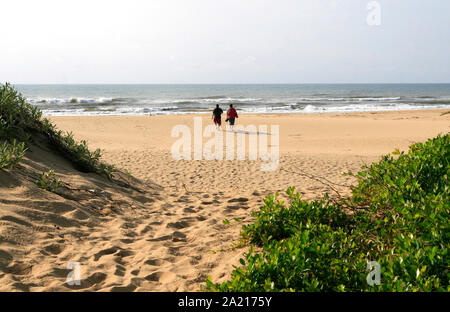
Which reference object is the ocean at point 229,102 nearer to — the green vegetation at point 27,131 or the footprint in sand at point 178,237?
the green vegetation at point 27,131

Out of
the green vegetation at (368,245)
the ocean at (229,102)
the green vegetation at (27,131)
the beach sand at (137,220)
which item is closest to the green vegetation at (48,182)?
the beach sand at (137,220)

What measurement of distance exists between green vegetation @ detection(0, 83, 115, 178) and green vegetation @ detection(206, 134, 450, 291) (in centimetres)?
411

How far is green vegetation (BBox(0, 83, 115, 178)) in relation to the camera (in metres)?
5.83

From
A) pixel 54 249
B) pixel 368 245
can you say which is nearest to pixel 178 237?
pixel 54 249

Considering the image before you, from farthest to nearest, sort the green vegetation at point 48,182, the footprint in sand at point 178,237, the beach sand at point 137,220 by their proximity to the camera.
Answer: the green vegetation at point 48,182
the footprint in sand at point 178,237
the beach sand at point 137,220

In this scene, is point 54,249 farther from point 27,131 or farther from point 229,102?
point 229,102

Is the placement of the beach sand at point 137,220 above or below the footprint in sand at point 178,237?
above

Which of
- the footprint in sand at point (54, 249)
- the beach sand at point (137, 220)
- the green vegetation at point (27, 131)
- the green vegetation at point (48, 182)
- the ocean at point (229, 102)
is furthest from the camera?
the ocean at point (229, 102)

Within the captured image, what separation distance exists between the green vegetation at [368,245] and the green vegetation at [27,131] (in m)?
4.11

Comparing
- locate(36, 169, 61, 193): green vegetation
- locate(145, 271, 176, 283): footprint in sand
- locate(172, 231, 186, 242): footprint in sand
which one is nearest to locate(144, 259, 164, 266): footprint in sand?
locate(145, 271, 176, 283): footprint in sand

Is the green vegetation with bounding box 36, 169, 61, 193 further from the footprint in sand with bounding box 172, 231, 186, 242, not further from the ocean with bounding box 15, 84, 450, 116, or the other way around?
the ocean with bounding box 15, 84, 450, 116

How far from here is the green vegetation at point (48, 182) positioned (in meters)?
4.88


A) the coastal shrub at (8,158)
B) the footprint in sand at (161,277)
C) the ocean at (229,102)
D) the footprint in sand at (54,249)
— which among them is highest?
the ocean at (229,102)
